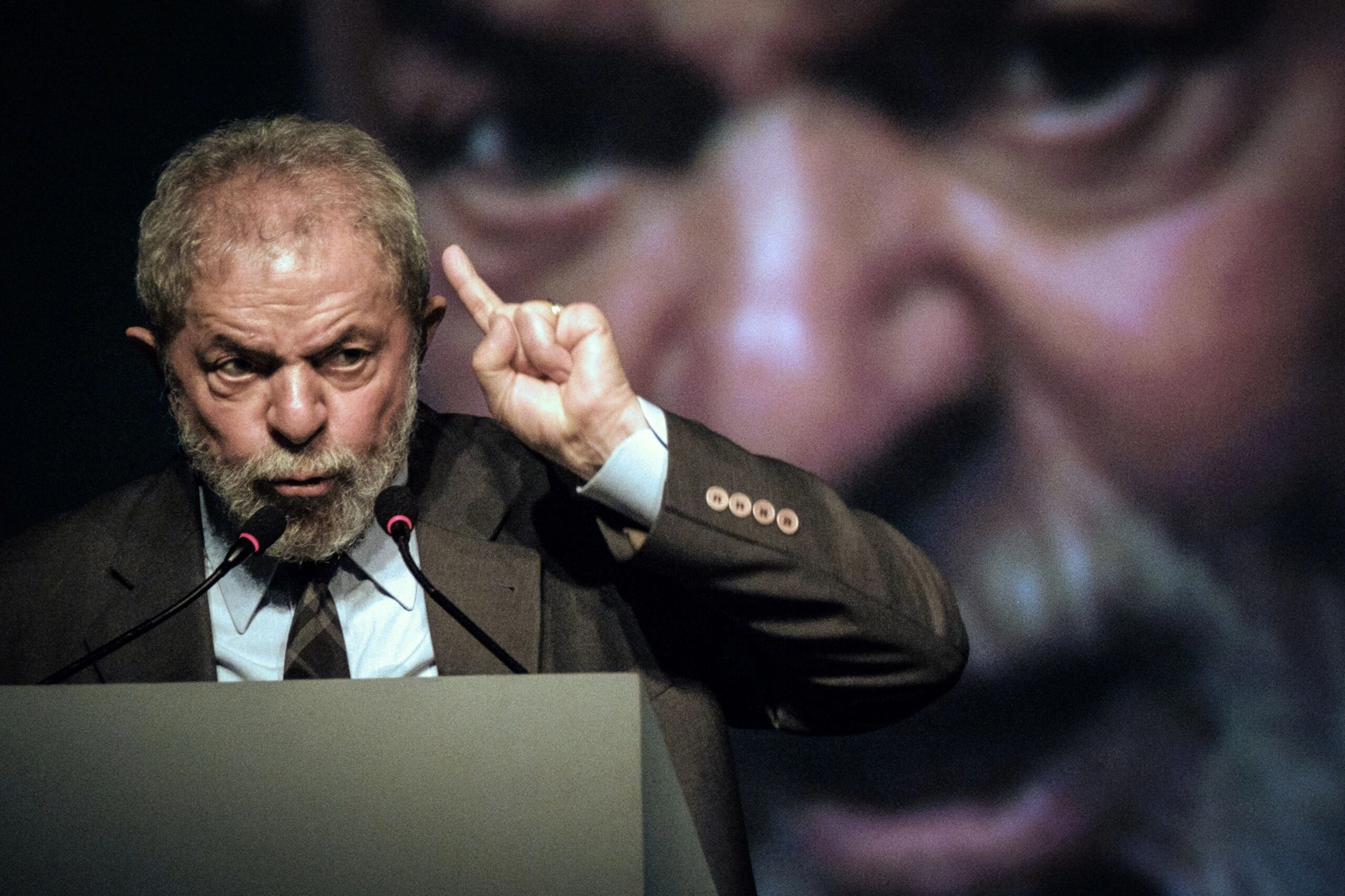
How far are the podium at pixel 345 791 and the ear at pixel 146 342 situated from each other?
944 mm

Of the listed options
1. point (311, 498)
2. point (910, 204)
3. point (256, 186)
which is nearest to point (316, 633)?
Result: point (311, 498)

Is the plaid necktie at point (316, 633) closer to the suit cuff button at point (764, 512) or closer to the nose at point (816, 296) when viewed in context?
the suit cuff button at point (764, 512)

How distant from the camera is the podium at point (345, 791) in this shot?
31.6 inches

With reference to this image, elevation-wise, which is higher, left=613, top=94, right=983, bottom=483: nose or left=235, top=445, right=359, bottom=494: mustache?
left=613, top=94, right=983, bottom=483: nose

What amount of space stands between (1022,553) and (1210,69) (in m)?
0.94

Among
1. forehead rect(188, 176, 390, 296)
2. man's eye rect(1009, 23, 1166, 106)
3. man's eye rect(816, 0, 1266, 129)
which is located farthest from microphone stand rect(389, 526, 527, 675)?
man's eye rect(1009, 23, 1166, 106)

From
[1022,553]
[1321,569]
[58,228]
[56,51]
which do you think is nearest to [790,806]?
[1022,553]

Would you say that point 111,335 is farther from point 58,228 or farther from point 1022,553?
point 1022,553

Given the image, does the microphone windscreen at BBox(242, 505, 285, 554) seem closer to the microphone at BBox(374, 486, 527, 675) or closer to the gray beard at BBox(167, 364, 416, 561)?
the microphone at BBox(374, 486, 527, 675)

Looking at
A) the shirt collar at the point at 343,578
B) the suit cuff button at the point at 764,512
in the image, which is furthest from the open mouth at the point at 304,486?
the suit cuff button at the point at 764,512

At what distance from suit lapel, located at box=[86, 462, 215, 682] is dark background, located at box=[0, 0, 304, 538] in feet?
2.42

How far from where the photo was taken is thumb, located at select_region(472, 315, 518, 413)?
1.45m

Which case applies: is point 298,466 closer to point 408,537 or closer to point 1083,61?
point 408,537

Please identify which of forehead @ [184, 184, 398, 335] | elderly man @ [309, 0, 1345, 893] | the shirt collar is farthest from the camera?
elderly man @ [309, 0, 1345, 893]
